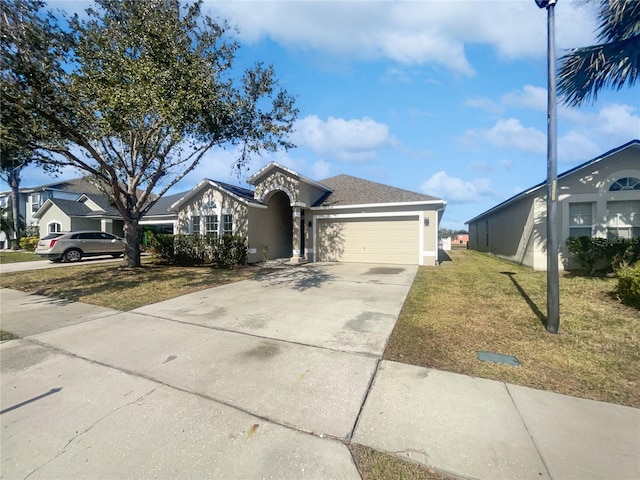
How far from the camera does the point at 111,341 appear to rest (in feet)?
15.6

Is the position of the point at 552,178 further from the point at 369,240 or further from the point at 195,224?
the point at 195,224

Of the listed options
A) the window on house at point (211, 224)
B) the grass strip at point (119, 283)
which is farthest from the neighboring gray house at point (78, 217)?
the grass strip at point (119, 283)

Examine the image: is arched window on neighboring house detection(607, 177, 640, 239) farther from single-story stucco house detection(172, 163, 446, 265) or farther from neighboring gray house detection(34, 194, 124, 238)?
neighboring gray house detection(34, 194, 124, 238)

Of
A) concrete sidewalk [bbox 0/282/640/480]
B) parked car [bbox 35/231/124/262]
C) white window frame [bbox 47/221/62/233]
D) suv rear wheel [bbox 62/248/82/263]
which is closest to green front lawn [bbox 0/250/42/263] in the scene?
parked car [bbox 35/231/124/262]

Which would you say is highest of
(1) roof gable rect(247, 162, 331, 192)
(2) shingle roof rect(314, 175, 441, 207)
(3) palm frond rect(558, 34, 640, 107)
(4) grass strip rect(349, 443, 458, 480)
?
(3) palm frond rect(558, 34, 640, 107)

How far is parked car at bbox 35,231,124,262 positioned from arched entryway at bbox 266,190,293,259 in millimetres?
9673

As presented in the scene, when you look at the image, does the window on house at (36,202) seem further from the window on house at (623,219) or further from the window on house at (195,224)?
the window on house at (623,219)

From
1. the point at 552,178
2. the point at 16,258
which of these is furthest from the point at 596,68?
the point at 16,258

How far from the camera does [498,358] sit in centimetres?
417

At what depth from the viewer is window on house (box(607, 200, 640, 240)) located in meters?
10.2

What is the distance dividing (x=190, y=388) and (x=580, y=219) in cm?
1378

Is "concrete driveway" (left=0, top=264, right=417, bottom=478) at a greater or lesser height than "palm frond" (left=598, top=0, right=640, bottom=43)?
lesser

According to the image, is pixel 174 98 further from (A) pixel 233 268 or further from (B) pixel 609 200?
(B) pixel 609 200

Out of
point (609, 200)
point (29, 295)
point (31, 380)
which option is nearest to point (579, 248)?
point (609, 200)
